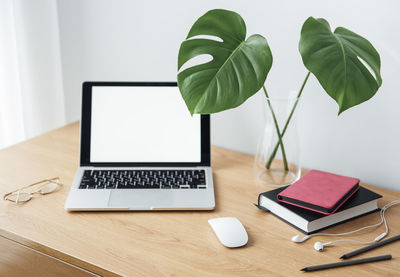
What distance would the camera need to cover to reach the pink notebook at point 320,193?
928mm

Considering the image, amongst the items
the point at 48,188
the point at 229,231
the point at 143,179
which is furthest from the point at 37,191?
the point at 229,231

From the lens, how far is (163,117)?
1.20m

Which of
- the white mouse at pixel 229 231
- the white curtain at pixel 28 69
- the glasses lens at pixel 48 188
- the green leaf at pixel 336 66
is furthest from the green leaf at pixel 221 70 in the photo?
the white curtain at pixel 28 69

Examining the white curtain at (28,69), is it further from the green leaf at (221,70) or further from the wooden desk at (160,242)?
the green leaf at (221,70)

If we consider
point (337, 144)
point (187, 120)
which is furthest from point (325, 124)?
point (187, 120)

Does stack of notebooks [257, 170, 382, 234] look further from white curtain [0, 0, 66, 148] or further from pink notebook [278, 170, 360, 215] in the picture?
white curtain [0, 0, 66, 148]

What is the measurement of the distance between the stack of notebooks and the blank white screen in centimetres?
28

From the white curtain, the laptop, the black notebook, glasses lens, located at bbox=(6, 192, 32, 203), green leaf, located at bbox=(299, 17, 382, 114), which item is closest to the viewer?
green leaf, located at bbox=(299, 17, 382, 114)

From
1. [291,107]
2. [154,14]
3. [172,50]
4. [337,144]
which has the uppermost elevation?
[154,14]

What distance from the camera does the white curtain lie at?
1511 mm

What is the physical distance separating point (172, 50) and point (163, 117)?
0.28m

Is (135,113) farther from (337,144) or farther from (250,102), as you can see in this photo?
(337,144)

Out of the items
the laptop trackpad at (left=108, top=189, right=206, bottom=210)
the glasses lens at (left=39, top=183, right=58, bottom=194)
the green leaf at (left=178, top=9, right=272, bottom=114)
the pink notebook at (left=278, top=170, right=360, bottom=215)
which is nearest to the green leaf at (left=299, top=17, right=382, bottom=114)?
the green leaf at (left=178, top=9, right=272, bottom=114)

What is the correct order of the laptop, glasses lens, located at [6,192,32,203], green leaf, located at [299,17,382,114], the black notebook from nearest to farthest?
green leaf, located at [299,17,382,114], the black notebook, glasses lens, located at [6,192,32,203], the laptop
